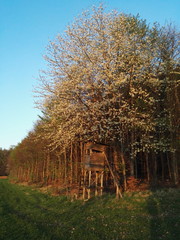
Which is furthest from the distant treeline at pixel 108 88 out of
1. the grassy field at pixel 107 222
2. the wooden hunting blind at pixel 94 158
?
the grassy field at pixel 107 222

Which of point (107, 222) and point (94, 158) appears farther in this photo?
point (94, 158)

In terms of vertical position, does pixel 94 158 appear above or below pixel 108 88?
below

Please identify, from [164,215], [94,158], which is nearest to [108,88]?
[94,158]

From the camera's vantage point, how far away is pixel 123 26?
667 inches

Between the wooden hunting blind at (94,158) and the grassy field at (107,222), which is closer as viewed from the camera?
the grassy field at (107,222)

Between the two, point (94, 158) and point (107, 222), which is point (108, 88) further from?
point (107, 222)

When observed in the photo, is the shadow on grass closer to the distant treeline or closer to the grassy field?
the grassy field

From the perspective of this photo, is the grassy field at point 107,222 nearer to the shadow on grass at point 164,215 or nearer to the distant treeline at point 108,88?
the shadow on grass at point 164,215

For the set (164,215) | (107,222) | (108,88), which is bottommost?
(107,222)

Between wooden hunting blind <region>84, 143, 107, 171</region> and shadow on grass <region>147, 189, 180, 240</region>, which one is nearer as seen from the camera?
shadow on grass <region>147, 189, 180, 240</region>

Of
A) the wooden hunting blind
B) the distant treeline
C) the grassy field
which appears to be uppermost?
the distant treeline

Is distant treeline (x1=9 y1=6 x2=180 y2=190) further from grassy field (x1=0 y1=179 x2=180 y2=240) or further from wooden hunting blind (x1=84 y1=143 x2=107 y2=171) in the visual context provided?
grassy field (x1=0 y1=179 x2=180 y2=240)

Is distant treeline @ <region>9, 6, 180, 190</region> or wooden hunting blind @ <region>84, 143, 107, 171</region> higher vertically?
distant treeline @ <region>9, 6, 180, 190</region>

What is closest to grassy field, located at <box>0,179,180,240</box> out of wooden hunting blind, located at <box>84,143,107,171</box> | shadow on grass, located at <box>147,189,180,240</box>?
shadow on grass, located at <box>147,189,180,240</box>
